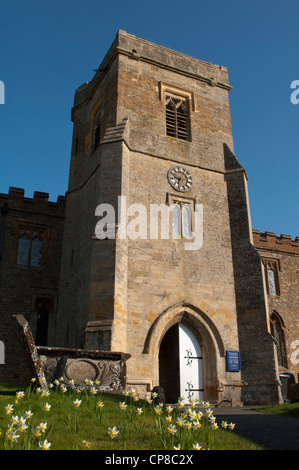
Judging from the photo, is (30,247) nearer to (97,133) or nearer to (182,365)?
(97,133)

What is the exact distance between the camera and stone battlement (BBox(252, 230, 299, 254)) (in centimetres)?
2138

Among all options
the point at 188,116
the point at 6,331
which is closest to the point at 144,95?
the point at 188,116

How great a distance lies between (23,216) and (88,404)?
12.7m

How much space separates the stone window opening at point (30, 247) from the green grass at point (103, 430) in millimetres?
11189

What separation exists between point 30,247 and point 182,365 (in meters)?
7.84

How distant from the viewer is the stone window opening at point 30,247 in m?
16.6

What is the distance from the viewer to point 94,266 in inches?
459

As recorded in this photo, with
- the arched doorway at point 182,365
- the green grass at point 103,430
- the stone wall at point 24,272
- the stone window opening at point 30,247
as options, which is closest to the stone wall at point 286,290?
the arched doorway at point 182,365

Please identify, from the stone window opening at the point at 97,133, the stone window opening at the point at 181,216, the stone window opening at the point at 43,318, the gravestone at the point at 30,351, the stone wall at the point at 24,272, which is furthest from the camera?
the stone window opening at the point at 97,133

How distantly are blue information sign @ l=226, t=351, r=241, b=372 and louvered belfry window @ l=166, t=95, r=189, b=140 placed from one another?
7.94 m

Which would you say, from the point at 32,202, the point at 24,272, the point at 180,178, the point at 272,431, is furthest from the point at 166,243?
the point at 272,431

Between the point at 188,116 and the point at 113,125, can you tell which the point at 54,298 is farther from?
the point at 188,116

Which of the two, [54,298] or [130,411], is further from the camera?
[54,298]

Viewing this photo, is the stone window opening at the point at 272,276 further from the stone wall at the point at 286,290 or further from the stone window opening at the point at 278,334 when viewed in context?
the stone window opening at the point at 278,334
